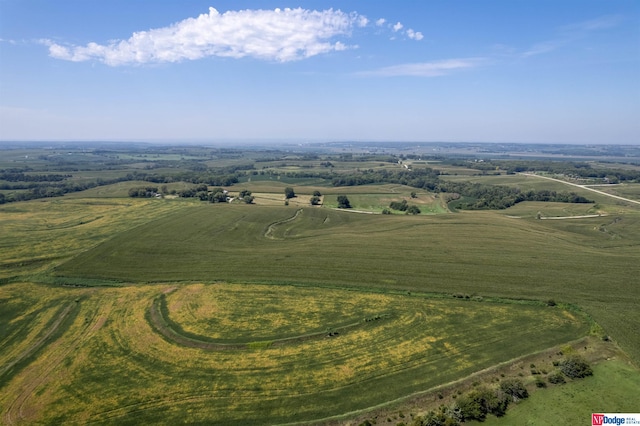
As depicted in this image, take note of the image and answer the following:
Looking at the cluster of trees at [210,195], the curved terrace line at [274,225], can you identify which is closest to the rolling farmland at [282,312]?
the curved terrace line at [274,225]

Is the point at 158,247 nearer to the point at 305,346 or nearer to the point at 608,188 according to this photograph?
the point at 305,346

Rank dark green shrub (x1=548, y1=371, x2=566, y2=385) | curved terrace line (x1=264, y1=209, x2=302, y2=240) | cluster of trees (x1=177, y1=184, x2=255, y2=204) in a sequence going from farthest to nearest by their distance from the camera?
cluster of trees (x1=177, y1=184, x2=255, y2=204) < curved terrace line (x1=264, y1=209, x2=302, y2=240) < dark green shrub (x1=548, y1=371, x2=566, y2=385)

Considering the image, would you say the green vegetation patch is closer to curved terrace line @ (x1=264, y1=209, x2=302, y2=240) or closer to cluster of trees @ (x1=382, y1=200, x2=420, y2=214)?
curved terrace line @ (x1=264, y1=209, x2=302, y2=240)

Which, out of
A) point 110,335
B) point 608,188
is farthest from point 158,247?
point 608,188

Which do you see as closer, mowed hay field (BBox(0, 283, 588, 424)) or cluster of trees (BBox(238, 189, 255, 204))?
mowed hay field (BBox(0, 283, 588, 424))

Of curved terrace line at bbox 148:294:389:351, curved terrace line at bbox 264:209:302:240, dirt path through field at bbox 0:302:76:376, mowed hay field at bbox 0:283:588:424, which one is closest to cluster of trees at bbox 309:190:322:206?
curved terrace line at bbox 264:209:302:240

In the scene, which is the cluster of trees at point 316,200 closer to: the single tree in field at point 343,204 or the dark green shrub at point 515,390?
the single tree in field at point 343,204

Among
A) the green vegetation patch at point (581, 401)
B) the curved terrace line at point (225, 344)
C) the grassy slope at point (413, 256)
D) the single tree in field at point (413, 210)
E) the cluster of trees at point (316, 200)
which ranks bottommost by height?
the curved terrace line at point (225, 344)

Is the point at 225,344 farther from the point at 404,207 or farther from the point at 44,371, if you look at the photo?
the point at 404,207
